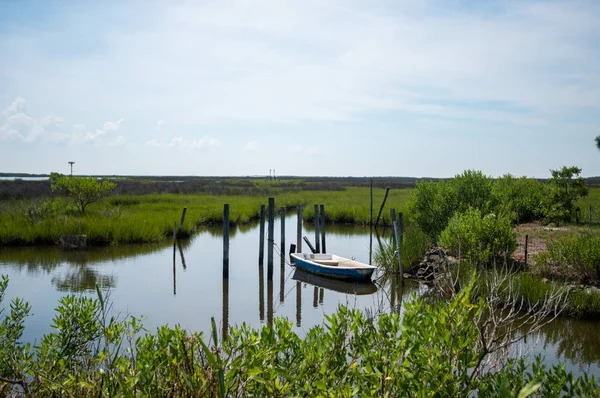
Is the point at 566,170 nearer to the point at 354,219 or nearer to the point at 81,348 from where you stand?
the point at 354,219

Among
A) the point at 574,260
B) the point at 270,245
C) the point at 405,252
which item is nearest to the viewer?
the point at 574,260

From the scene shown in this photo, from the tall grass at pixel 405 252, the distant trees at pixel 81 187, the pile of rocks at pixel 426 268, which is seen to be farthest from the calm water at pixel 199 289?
the distant trees at pixel 81 187

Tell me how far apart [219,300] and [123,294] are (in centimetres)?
281

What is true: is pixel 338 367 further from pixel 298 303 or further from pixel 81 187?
pixel 81 187

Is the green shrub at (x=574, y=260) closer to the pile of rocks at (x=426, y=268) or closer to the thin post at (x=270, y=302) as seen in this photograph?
the pile of rocks at (x=426, y=268)

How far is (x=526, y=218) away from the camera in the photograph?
2789cm

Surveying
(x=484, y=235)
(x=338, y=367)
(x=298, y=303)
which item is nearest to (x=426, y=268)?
(x=484, y=235)

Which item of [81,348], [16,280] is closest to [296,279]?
[16,280]

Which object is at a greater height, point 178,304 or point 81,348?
Result: point 81,348

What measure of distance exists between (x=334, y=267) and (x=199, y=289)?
421 cm

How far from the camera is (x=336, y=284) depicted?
16641mm

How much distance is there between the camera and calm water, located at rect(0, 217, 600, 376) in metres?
11.4

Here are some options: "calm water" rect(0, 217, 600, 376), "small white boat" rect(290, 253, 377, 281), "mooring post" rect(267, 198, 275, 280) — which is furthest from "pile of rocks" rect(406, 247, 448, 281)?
"mooring post" rect(267, 198, 275, 280)

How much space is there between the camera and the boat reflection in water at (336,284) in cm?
1589
